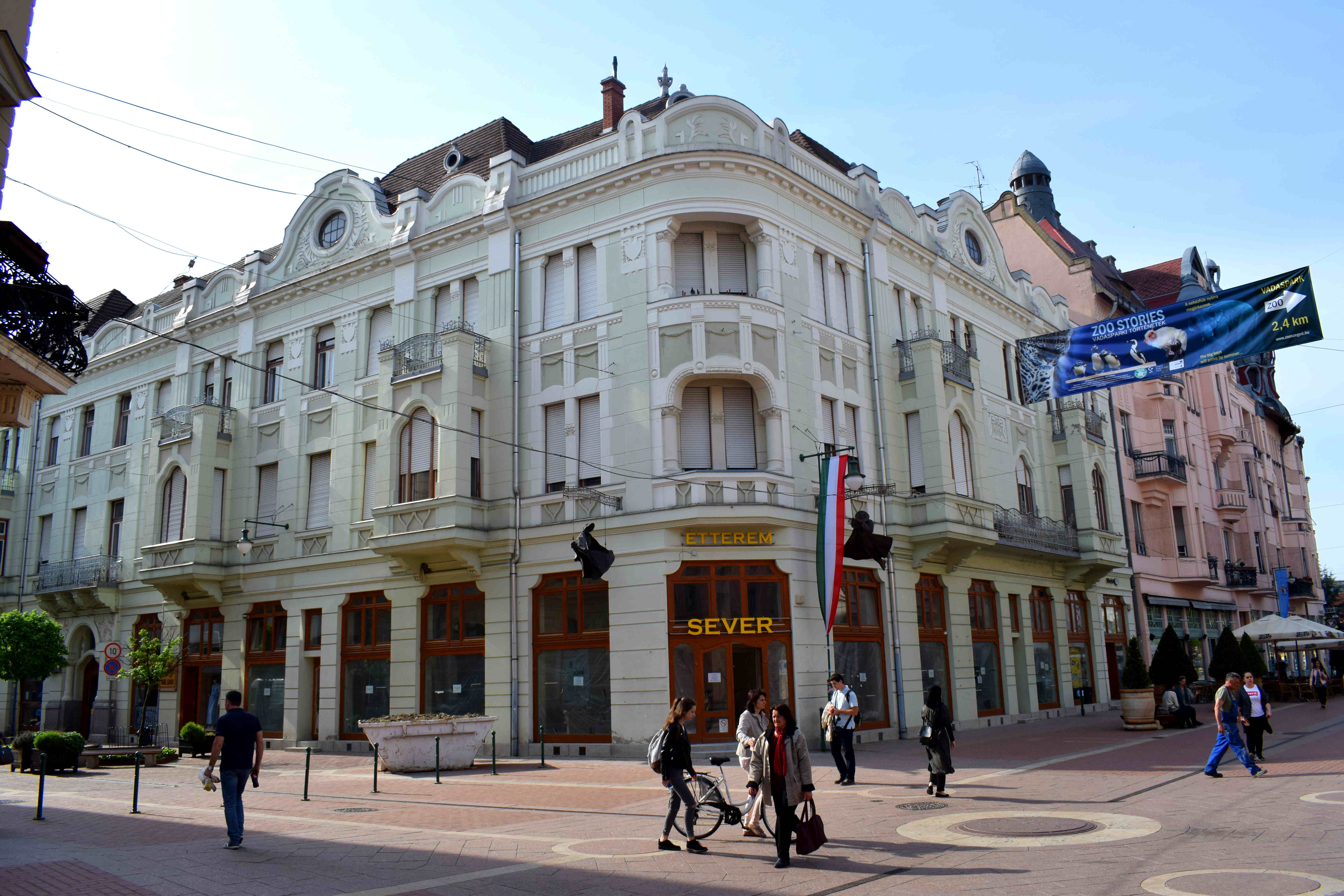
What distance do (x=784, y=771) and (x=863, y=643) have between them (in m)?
14.8

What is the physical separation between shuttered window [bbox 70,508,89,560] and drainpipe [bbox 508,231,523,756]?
21.0 m

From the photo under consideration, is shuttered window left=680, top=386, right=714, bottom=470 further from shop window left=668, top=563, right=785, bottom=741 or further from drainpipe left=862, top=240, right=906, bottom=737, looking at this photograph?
drainpipe left=862, top=240, right=906, bottom=737

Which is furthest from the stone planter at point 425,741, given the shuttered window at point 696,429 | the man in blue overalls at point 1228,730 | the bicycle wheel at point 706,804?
the man in blue overalls at point 1228,730

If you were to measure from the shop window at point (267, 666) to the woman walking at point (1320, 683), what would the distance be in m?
32.1

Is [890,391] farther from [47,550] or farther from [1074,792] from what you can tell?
[47,550]

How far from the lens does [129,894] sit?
9023 mm

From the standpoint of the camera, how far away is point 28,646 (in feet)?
98.7

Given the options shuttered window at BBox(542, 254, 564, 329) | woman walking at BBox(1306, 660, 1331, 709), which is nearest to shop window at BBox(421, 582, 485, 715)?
shuttered window at BBox(542, 254, 564, 329)

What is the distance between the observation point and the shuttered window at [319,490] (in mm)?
28469

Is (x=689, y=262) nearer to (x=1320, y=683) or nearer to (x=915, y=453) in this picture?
(x=915, y=453)

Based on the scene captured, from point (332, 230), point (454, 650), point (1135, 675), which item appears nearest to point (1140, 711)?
point (1135, 675)

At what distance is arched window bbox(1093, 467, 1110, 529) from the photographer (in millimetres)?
35781

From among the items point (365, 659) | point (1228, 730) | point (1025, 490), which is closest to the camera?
point (1228, 730)

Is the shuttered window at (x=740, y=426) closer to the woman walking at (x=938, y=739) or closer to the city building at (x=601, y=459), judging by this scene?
the city building at (x=601, y=459)
